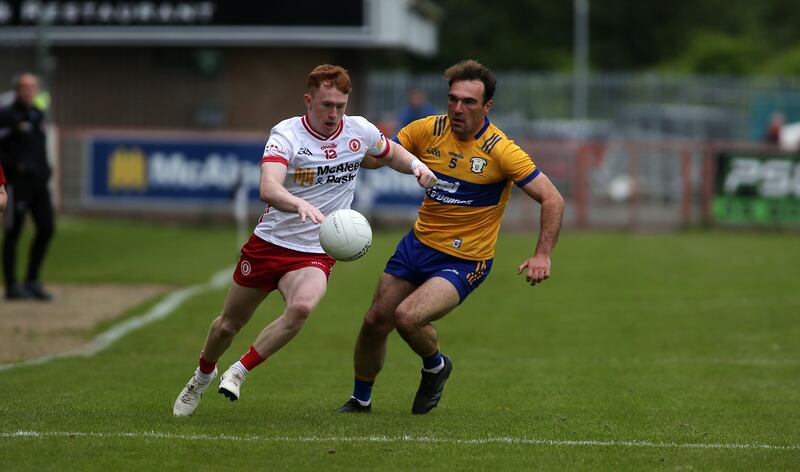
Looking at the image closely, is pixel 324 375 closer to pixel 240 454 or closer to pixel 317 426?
pixel 317 426

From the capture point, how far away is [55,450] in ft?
23.1

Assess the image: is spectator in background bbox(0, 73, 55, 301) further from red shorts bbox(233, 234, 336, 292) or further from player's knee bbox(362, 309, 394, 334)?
player's knee bbox(362, 309, 394, 334)

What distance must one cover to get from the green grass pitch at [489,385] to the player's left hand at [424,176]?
59.3 inches

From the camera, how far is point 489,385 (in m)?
10.3

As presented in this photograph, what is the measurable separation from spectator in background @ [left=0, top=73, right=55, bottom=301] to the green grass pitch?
4.99 ft

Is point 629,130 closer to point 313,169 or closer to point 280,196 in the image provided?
point 313,169

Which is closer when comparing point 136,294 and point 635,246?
point 136,294

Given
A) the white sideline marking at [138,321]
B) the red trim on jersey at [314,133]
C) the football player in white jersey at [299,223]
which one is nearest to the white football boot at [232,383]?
the football player in white jersey at [299,223]

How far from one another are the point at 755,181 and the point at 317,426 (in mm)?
19137

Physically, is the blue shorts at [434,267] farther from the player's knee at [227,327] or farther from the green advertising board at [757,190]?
the green advertising board at [757,190]

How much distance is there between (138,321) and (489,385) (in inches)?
215

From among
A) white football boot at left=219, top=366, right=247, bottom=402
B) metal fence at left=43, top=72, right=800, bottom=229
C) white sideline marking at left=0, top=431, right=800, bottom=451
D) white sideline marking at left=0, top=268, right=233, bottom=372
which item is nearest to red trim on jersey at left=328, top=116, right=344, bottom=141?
white football boot at left=219, top=366, right=247, bottom=402

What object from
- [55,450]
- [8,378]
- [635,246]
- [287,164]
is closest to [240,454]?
[55,450]

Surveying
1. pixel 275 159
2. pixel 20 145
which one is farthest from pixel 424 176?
→ pixel 20 145
